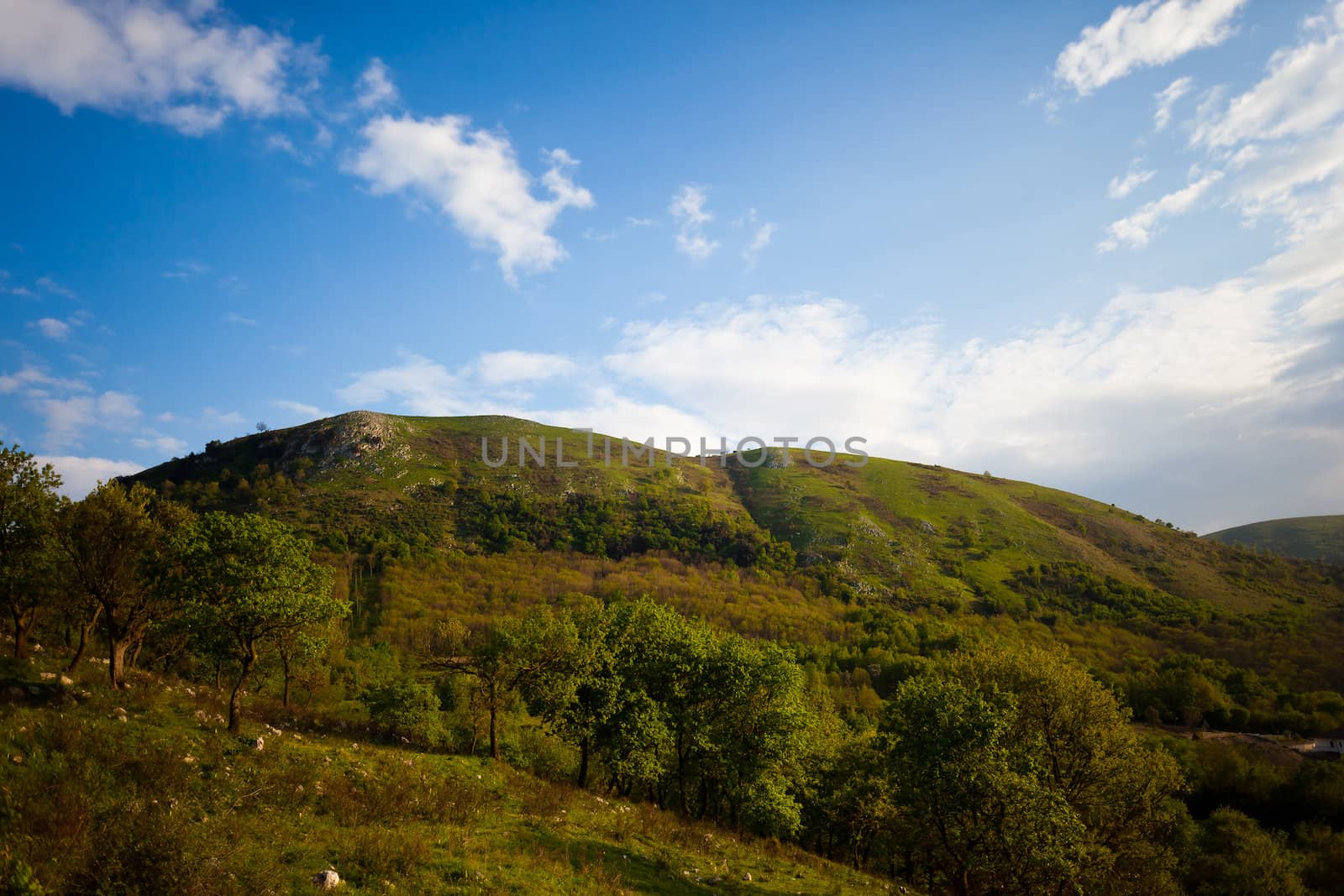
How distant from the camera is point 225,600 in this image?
2533cm

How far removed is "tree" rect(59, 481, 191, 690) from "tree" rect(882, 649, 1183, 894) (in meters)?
35.7

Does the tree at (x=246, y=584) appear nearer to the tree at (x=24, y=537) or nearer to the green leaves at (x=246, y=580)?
the green leaves at (x=246, y=580)

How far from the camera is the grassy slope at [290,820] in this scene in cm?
1130

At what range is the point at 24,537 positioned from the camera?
28.2 metres

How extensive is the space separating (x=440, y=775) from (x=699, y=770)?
20.4 m

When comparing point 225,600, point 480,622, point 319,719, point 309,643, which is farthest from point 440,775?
point 480,622

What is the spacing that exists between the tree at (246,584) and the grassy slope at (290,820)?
365cm

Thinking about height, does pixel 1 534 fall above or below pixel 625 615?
above

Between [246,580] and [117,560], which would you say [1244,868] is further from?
[117,560]

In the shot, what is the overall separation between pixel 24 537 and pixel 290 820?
24.7 meters

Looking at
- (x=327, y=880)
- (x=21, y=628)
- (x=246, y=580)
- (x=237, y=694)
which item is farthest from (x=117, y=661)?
(x=327, y=880)

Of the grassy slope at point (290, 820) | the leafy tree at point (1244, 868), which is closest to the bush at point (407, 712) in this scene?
the grassy slope at point (290, 820)

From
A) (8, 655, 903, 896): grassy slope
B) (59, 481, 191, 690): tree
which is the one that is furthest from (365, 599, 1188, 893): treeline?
(59, 481, 191, 690): tree

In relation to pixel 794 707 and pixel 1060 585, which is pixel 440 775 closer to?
pixel 794 707
